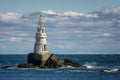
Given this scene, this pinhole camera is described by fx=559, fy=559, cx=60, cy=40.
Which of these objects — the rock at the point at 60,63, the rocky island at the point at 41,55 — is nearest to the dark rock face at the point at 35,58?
the rocky island at the point at 41,55

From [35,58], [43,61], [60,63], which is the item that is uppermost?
[35,58]

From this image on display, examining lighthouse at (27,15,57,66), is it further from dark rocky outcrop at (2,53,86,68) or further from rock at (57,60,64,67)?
rock at (57,60,64,67)

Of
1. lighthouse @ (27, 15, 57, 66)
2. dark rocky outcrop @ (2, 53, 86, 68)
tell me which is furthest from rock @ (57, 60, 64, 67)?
lighthouse @ (27, 15, 57, 66)

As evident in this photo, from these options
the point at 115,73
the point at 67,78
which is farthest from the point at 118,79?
the point at 115,73

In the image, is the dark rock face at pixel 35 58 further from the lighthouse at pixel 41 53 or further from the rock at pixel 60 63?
the rock at pixel 60 63

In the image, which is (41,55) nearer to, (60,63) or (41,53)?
(41,53)

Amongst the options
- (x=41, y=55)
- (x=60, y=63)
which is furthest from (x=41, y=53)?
(x=60, y=63)

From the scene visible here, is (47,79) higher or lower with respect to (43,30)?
lower

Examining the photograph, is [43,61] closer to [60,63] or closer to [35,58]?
[35,58]

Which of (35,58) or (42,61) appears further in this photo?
(42,61)

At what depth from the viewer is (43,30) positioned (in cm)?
12662

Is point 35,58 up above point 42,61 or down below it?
above

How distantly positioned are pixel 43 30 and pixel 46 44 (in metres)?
3.43

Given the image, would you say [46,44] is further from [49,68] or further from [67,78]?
[67,78]
